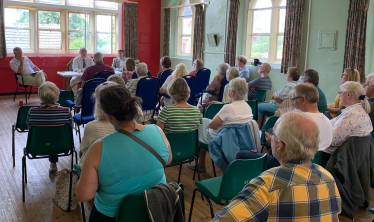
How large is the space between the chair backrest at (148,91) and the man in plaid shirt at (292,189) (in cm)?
368

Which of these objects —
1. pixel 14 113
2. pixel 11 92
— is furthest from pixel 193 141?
pixel 11 92

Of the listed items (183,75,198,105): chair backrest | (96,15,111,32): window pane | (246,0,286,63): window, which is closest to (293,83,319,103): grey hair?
(183,75,198,105): chair backrest

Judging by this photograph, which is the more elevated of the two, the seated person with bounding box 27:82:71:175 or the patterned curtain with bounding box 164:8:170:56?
the patterned curtain with bounding box 164:8:170:56

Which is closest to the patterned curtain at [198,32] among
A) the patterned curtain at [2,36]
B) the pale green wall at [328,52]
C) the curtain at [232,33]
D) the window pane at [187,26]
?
the window pane at [187,26]

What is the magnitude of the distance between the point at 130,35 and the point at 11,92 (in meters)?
3.83

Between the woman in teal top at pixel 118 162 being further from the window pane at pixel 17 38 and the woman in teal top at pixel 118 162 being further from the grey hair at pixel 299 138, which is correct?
the window pane at pixel 17 38

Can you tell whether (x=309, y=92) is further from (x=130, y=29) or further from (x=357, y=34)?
(x=130, y=29)

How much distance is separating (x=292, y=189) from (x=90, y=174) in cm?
92

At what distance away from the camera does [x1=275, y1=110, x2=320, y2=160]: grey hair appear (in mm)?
1255

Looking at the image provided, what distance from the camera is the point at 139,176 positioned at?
164 centimetres

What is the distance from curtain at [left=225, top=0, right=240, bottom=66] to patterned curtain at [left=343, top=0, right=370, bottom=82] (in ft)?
9.65

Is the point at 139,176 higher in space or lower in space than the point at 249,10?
lower

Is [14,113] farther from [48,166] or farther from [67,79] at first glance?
[48,166]

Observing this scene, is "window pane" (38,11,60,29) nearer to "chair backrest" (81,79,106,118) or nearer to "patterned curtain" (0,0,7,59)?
"patterned curtain" (0,0,7,59)
